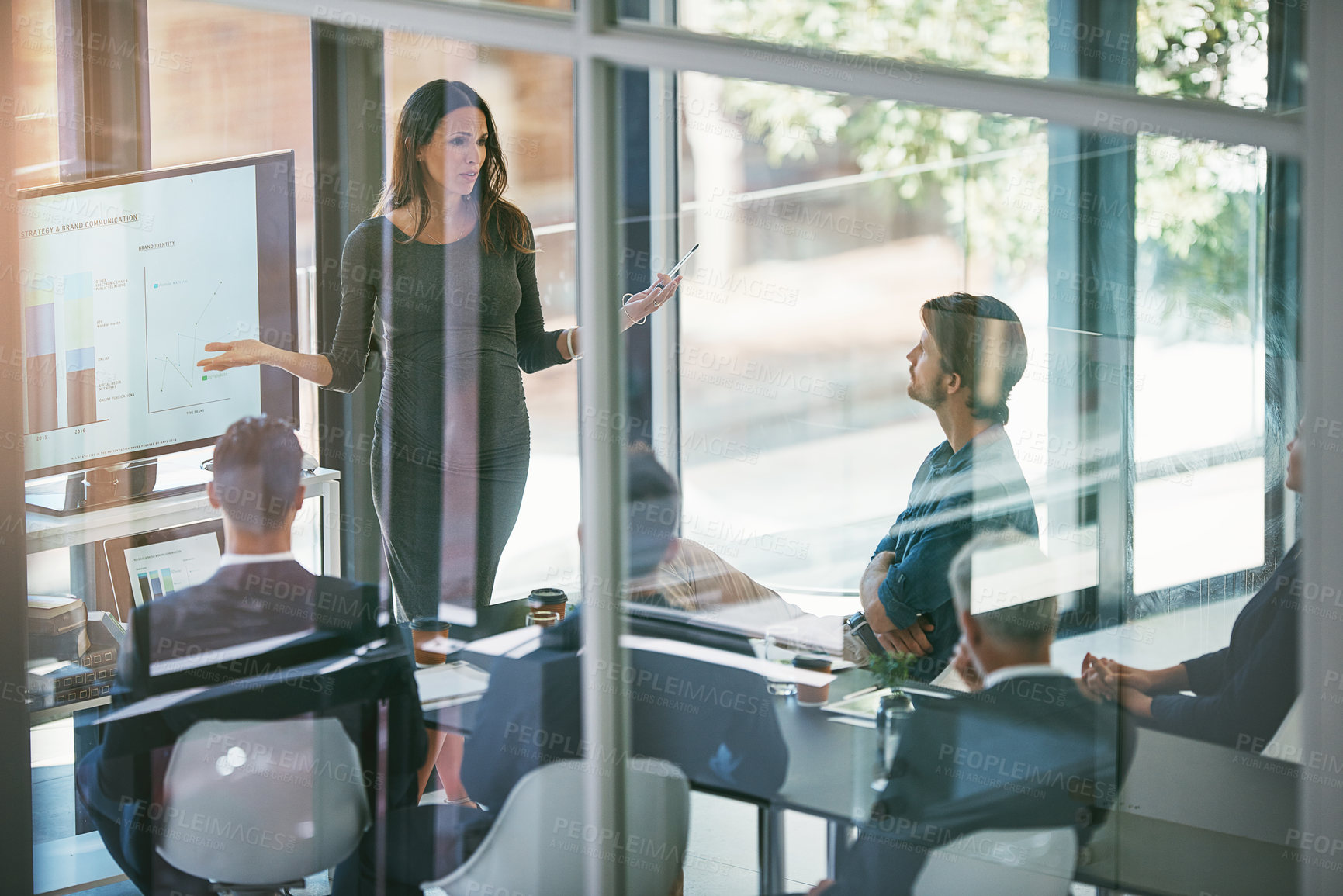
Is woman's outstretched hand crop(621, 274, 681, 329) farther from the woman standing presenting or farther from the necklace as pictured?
the necklace

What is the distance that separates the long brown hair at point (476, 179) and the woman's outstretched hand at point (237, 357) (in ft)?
1.45

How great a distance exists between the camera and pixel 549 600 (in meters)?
2.28

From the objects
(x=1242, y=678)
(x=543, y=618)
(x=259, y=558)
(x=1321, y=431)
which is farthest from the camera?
(x=259, y=558)

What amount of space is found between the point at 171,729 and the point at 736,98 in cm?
177

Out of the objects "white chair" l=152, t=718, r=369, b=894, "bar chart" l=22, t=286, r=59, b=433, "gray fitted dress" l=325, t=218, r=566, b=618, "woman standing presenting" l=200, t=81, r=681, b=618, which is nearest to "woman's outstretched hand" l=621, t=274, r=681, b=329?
"woman standing presenting" l=200, t=81, r=681, b=618

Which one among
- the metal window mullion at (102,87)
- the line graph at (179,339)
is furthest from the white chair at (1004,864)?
the metal window mullion at (102,87)

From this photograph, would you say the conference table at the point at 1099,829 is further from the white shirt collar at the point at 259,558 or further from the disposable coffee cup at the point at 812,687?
the white shirt collar at the point at 259,558

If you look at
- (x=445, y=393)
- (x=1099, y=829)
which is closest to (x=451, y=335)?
(x=445, y=393)

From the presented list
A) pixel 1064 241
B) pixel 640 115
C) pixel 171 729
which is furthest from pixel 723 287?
pixel 171 729

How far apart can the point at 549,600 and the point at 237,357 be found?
34.7 inches

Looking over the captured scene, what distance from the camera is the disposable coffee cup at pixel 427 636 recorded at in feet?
7.53

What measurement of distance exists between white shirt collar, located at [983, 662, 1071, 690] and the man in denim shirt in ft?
0.28

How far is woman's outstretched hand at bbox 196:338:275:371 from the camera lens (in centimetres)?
243

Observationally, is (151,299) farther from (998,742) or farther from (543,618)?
(998,742)
